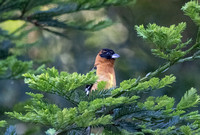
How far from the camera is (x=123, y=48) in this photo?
832cm

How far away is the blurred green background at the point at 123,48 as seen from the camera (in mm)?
7730

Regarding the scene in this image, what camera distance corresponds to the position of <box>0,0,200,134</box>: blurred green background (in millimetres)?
7730

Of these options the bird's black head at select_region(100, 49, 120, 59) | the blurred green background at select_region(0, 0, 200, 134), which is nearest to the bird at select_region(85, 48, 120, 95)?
the bird's black head at select_region(100, 49, 120, 59)

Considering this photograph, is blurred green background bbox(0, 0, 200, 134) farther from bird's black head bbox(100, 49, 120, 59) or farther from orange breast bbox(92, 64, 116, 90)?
orange breast bbox(92, 64, 116, 90)

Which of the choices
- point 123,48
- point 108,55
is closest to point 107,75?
Answer: point 108,55

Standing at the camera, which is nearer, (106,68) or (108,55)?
(106,68)

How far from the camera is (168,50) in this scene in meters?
2.06

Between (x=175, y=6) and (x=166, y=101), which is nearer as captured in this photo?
(x=166, y=101)

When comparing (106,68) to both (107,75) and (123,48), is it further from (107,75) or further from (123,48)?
(123,48)

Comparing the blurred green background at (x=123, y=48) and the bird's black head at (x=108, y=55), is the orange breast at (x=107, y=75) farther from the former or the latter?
the blurred green background at (x=123, y=48)

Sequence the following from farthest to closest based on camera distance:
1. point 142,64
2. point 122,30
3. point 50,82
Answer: point 122,30
point 142,64
point 50,82

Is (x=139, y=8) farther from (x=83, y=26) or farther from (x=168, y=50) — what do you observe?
(x=168, y=50)

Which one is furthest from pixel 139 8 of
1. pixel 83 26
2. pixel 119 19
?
pixel 83 26

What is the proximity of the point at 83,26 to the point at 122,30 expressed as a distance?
3.49m
